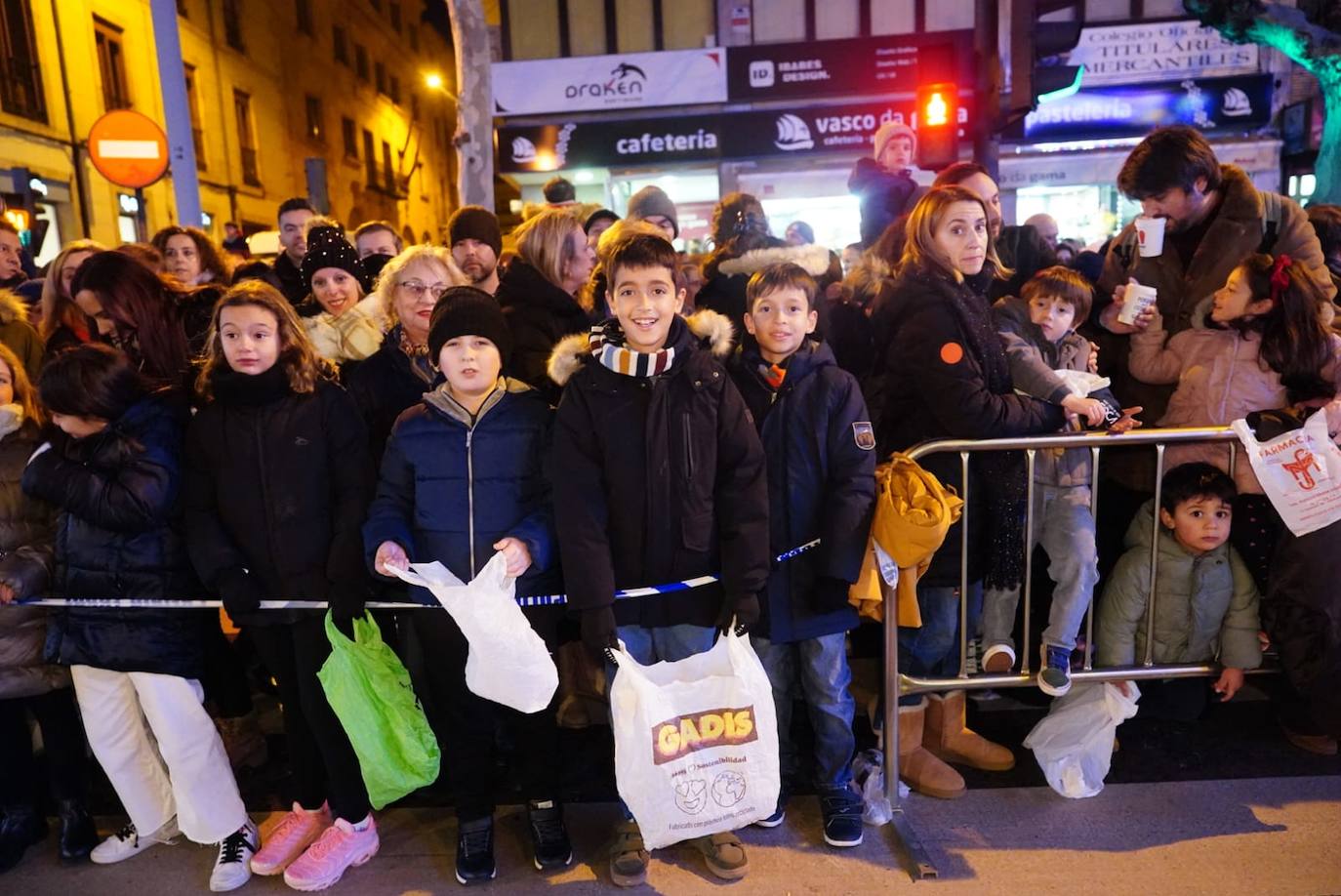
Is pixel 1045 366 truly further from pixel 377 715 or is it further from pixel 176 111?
pixel 176 111

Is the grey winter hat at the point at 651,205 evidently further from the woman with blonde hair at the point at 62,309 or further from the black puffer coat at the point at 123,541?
the black puffer coat at the point at 123,541

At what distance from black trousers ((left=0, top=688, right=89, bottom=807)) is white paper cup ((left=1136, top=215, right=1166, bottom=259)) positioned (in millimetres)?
4712

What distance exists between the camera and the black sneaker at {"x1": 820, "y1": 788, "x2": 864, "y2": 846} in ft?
10.1

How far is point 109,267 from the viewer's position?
3.38 metres

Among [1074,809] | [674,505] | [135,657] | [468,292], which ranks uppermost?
[468,292]

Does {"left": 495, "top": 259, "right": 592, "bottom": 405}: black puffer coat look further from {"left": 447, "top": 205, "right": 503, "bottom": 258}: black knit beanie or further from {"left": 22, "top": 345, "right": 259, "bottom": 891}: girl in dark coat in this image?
{"left": 22, "top": 345, "right": 259, "bottom": 891}: girl in dark coat

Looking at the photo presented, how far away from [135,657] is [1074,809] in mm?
3423

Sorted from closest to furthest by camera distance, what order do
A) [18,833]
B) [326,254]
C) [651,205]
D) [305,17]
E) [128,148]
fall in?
[18,833]
[326,254]
[651,205]
[128,148]
[305,17]

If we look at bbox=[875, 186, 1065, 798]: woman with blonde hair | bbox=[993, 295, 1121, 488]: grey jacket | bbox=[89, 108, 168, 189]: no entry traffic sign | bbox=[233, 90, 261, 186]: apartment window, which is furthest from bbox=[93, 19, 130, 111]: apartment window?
bbox=[993, 295, 1121, 488]: grey jacket

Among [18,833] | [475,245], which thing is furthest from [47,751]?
[475,245]

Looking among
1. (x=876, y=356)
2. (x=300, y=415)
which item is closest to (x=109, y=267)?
(x=300, y=415)

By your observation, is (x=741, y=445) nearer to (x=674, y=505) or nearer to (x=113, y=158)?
(x=674, y=505)

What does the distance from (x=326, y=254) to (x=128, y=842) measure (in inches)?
104

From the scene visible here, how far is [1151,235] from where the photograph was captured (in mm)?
3717
